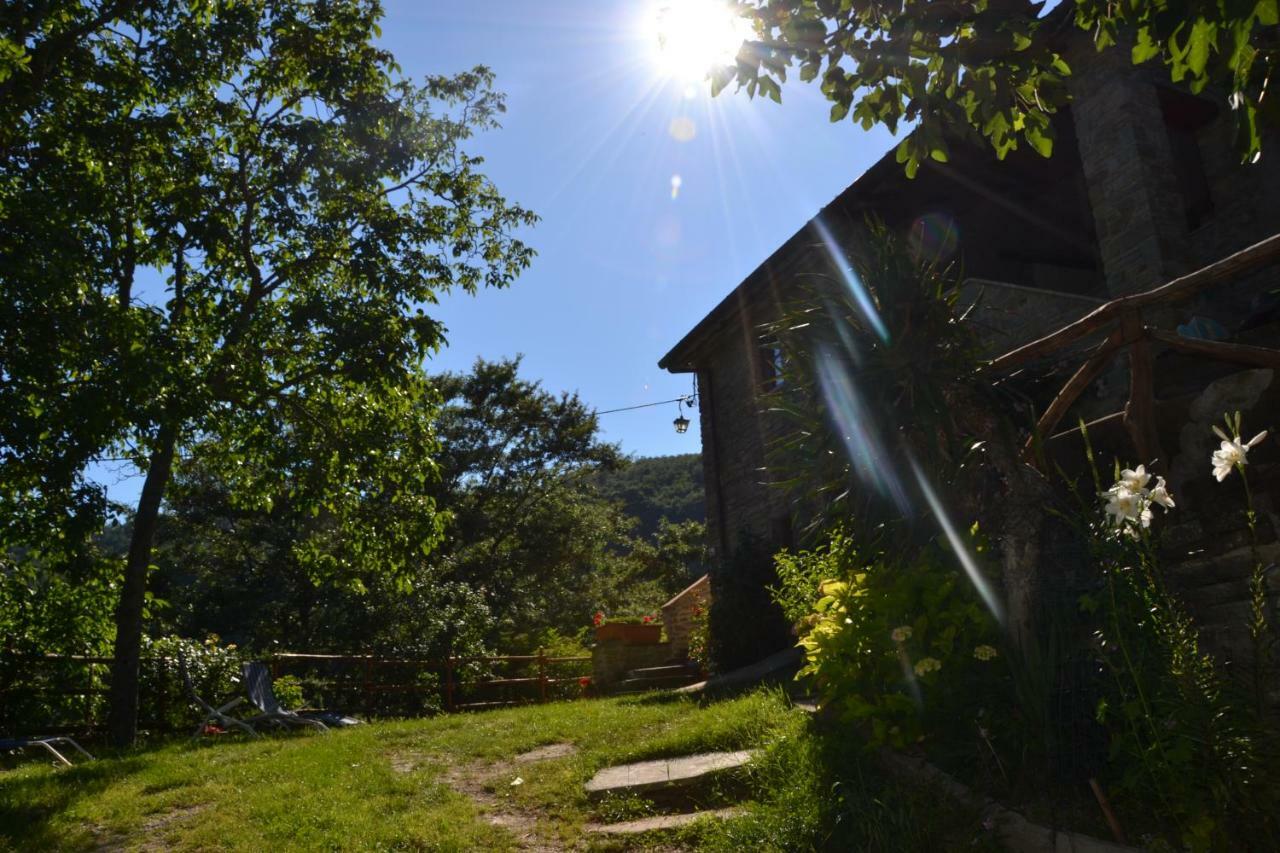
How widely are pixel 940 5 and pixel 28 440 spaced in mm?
8296

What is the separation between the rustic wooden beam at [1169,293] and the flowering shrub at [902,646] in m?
1.11

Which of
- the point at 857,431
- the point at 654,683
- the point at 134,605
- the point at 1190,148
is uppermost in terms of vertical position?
the point at 1190,148

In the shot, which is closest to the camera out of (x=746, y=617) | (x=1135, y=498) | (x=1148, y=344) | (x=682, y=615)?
(x=1135, y=498)

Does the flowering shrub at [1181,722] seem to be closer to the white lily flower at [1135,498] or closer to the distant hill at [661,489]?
the white lily flower at [1135,498]

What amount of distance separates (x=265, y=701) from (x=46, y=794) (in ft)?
14.2

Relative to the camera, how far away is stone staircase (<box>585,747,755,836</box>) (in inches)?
173

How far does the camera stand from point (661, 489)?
205ft

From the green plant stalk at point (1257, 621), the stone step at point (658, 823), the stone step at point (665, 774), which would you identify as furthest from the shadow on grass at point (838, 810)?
the green plant stalk at point (1257, 621)

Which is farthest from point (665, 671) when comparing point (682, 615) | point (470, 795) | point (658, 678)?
point (470, 795)

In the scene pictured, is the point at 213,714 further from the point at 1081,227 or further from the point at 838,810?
the point at 1081,227

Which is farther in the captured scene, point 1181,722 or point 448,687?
point 448,687

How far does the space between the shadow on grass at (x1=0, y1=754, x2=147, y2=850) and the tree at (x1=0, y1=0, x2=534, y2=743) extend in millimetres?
2848

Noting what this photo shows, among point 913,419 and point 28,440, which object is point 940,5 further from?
point 28,440

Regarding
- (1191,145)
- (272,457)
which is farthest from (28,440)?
(1191,145)
